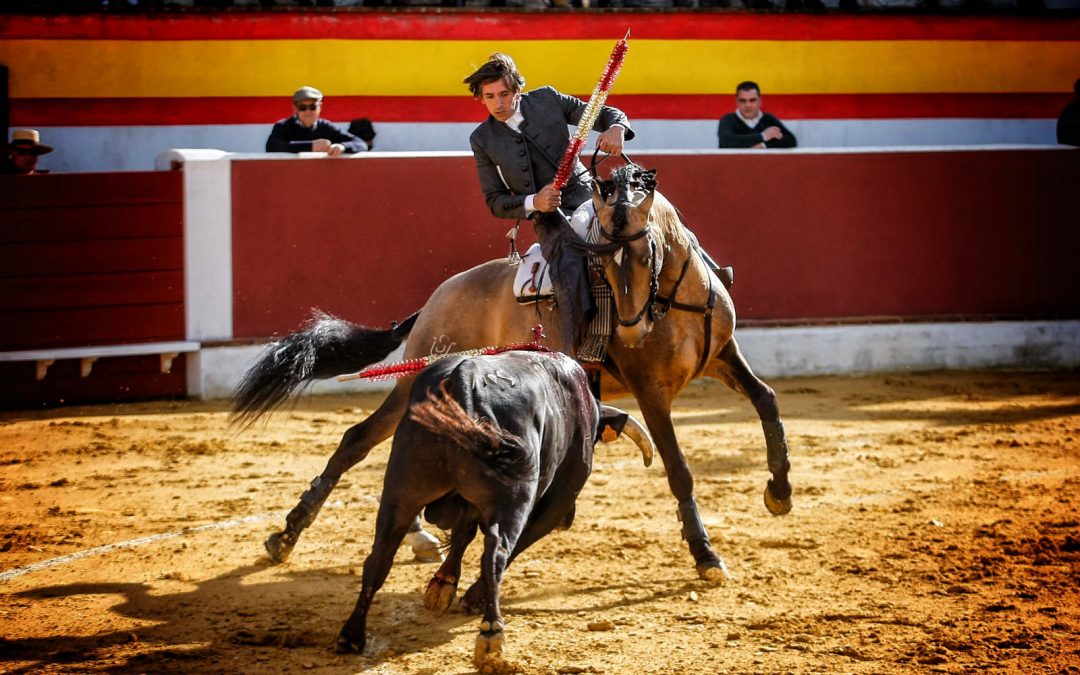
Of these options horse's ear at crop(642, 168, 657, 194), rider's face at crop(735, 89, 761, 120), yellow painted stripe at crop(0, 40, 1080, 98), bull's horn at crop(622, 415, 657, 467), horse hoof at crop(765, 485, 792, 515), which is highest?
yellow painted stripe at crop(0, 40, 1080, 98)

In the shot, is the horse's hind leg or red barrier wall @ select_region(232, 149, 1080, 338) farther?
red barrier wall @ select_region(232, 149, 1080, 338)

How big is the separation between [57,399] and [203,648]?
529 cm

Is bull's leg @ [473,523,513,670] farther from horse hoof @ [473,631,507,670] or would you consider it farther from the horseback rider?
the horseback rider

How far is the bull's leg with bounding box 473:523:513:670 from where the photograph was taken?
Answer: 3869mm

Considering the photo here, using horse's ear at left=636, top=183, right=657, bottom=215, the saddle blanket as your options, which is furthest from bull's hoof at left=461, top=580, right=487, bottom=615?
horse's ear at left=636, top=183, right=657, bottom=215

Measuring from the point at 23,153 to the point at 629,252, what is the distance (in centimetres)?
609

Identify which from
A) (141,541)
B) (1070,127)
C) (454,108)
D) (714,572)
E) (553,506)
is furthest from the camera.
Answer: (454,108)

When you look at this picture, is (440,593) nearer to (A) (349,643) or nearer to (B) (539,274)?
(A) (349,643)

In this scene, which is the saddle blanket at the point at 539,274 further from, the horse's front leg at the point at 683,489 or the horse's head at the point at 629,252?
the horse's front leg at the point at 683,489

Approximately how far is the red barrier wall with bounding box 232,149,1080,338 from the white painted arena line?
129 inches

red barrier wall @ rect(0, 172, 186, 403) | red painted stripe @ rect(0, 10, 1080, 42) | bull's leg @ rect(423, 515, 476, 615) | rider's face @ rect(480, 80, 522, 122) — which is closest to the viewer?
bull's leg @ rect(423, 515, 476, 615)

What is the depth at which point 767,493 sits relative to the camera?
5883mm

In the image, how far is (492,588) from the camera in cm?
386

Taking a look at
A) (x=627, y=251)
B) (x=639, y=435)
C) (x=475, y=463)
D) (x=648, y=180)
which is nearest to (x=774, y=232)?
(x=648, y=180)
